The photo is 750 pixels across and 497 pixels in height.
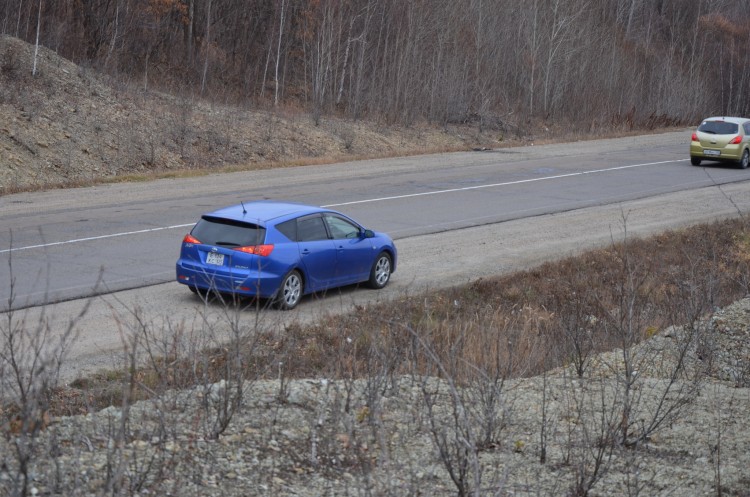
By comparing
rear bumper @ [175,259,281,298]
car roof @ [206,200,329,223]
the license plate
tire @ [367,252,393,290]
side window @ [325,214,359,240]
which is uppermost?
car roof @ [206,200,329,223]

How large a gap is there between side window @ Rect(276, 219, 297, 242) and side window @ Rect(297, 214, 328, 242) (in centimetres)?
7

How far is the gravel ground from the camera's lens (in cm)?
574

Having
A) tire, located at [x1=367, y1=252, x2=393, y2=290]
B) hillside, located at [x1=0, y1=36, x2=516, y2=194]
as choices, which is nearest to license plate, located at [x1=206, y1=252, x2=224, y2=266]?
tire, located at [x1=367, y1=252, x2=393, y2=290]

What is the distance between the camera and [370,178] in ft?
89.2

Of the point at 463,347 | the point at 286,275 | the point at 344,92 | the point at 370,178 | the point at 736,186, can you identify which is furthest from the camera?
the point at 344,92

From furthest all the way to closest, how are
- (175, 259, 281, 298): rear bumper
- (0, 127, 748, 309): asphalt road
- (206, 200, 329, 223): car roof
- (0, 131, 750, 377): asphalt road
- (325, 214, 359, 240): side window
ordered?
(0, 127, 748, 309): asphalt road → (325, 214, 359, 240): side window → (206, 200, 329, 223): car roof → (0, 131, 750, 377): asphalt road → (175, 259, 281, 298): rear bumper

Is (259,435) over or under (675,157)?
over

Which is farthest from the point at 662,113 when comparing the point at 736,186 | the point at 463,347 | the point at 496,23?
the point at 463,347

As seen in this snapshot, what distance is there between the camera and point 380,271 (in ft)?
49.6

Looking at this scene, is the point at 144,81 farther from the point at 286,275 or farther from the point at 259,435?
the point at 259,435

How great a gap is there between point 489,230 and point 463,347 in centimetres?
1065

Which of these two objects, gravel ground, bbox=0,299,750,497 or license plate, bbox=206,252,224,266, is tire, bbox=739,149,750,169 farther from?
gravel ground, bbox=0,299,750,497

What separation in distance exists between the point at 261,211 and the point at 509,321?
12.7 ft

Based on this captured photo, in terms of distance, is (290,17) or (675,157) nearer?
(675,157)
